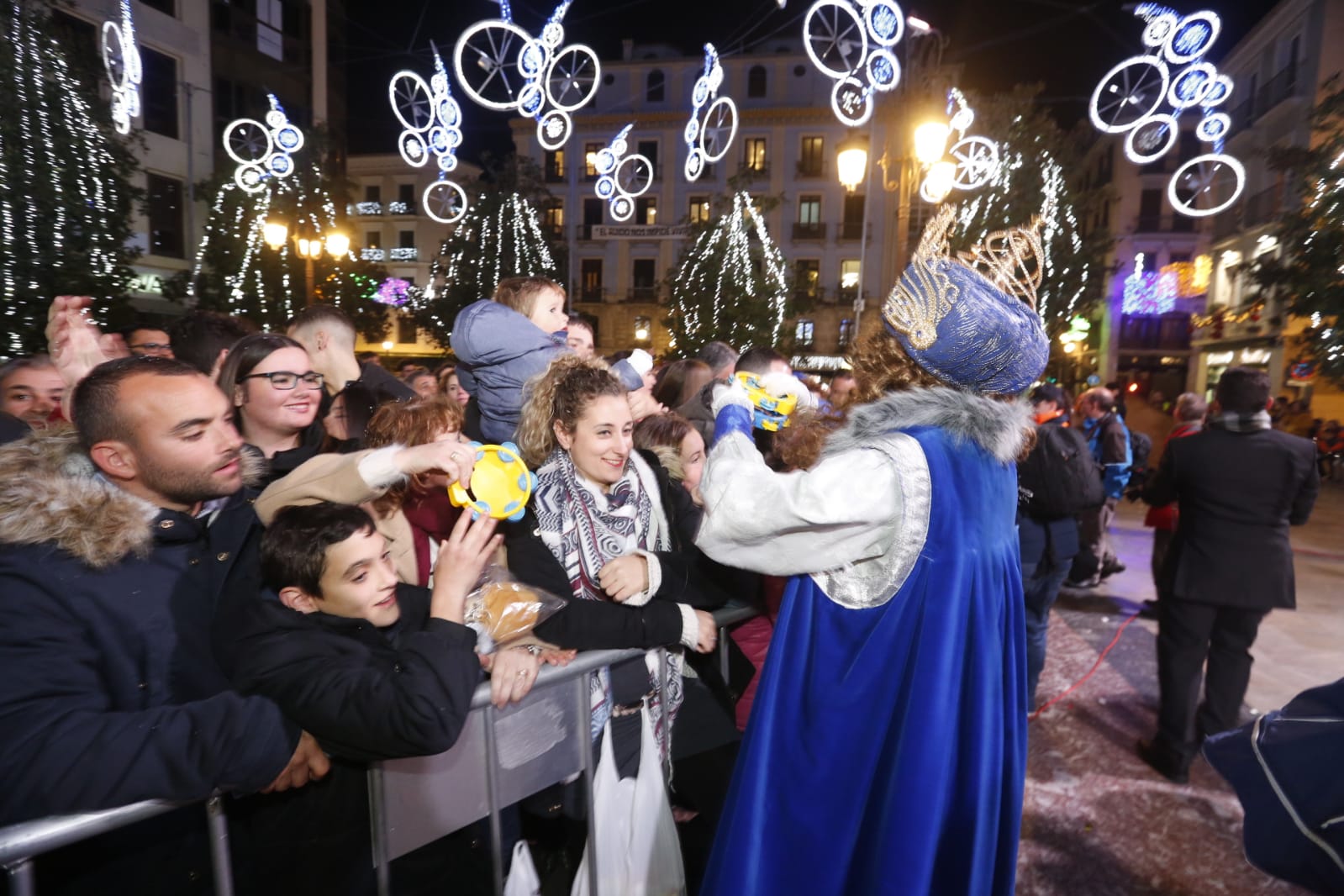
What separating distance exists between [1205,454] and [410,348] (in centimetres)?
4376

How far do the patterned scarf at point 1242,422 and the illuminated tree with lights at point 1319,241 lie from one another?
4449 millimetres

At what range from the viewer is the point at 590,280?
128 ft

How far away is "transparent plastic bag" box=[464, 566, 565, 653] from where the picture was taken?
2.08 m

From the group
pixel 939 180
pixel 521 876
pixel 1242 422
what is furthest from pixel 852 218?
pixel 521 876

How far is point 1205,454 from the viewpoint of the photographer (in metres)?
3.99

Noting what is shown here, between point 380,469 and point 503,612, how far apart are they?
55cm

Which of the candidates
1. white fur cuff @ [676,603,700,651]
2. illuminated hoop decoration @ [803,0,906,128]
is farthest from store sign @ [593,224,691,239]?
white fur cuff @ [676,603,700,651]

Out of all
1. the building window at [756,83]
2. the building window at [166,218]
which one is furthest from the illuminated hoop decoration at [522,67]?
the building window at [756,83]

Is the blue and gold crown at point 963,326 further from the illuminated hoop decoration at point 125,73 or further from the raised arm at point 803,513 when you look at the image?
the illuminated hoop decoration at point 125,73

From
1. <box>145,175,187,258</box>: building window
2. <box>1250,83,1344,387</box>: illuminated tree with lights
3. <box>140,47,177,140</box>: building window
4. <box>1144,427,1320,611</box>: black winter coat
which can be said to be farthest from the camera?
<box>145,175,187,258</box>: building window

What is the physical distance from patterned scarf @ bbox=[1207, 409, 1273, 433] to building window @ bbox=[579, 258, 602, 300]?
118ft

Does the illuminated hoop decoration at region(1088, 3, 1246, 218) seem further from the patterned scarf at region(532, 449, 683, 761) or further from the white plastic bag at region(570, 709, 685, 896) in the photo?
the white plastic bag at region(570, 709, 685, 896)

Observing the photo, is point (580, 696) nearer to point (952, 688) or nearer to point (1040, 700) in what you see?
point (952, 688)

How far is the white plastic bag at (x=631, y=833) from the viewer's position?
7.28ft
